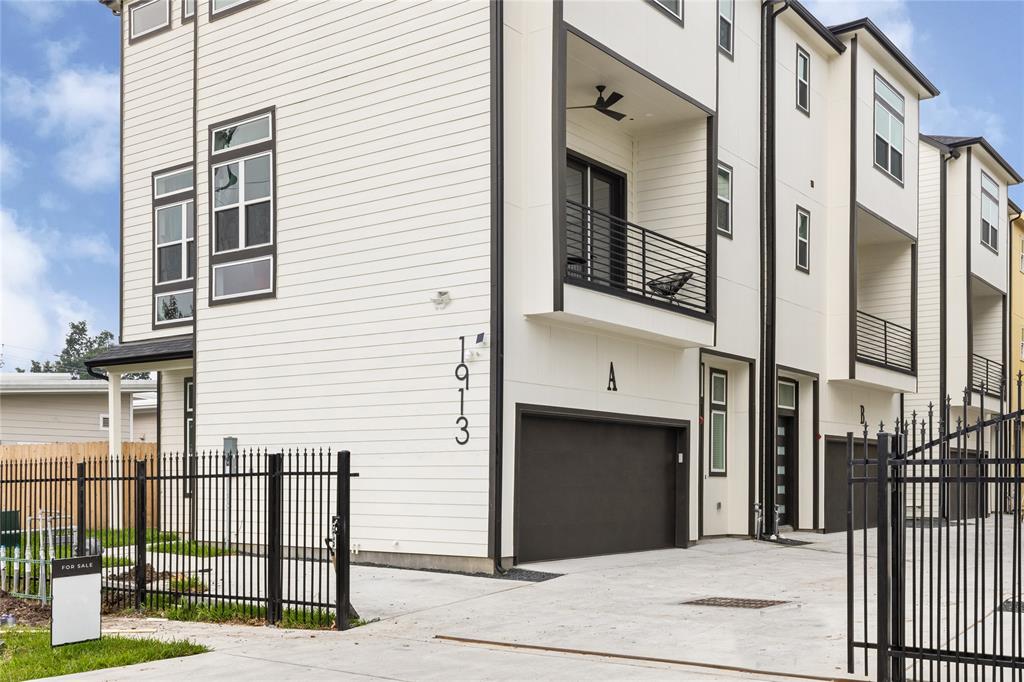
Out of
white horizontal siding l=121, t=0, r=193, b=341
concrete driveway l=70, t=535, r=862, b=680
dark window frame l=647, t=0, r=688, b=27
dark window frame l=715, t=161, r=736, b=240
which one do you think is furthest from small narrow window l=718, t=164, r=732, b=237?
white horizontal siding l=121, t=0, r=193, b=341

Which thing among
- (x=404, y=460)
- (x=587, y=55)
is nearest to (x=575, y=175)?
(x=587, y=55)

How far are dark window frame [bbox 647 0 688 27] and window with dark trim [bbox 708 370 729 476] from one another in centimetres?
641

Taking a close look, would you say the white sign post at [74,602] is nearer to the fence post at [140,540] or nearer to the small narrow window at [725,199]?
the fence post at [140,540]

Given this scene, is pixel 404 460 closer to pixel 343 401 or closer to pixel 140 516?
pixel 343 401

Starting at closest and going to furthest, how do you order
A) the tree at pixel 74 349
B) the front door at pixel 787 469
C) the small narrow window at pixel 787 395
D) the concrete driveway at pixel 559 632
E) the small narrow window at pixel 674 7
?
the concrete driveway at pixel 559 632 → the small narrow window at pixel 674 7 → the small narrow window at pixel 787 395 → the front door at pixel 787 469 → the tree at pixel 74 349

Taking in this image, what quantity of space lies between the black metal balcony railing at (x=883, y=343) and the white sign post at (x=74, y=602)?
17697 mm

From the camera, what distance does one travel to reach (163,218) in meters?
21.3

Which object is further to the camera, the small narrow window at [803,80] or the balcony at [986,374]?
the balcony at [986,374]

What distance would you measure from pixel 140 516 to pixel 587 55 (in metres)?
8.87

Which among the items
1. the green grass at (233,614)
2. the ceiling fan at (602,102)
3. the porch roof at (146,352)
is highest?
the ceiling fan at (602,102)

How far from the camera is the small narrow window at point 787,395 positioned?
2181 centimetres

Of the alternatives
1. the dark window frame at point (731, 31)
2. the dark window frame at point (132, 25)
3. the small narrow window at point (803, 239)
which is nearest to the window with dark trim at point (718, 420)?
the small narrow window at point (803, 239)

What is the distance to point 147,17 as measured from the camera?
21984 mm

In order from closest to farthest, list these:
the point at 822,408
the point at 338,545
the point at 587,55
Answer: the point at 338,545
the point at 587,55
the point at 822,408
